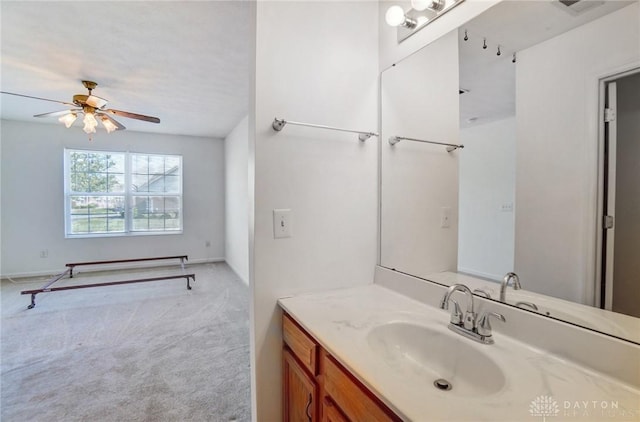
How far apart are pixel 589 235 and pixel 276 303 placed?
1.20 meters

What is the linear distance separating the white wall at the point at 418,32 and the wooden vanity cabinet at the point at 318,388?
1414 millimetres

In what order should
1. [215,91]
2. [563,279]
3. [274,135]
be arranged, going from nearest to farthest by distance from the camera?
[563,279]
[274,135]
[215,91]

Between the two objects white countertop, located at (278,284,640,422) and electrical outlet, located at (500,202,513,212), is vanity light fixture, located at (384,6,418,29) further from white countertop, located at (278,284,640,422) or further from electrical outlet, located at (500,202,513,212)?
white countertop, located at (278,284,640,422)

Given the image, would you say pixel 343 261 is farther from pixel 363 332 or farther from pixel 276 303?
pixel 363 332

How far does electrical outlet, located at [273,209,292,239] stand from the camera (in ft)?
4.51

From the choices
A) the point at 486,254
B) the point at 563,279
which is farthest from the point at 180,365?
the point at 563,279

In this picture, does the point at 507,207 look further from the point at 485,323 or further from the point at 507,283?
the point at 485,323

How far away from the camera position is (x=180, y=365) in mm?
2311

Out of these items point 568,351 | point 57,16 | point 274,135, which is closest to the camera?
point 568,351

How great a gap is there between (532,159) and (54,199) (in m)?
6.47

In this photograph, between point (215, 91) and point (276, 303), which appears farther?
point (215, 91)

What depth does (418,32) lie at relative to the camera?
4.67ft

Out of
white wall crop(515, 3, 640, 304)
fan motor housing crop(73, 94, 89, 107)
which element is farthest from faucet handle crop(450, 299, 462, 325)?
fan motor housing crop(73, 94, 89, 107)

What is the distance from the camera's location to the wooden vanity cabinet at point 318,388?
32.5 inches
